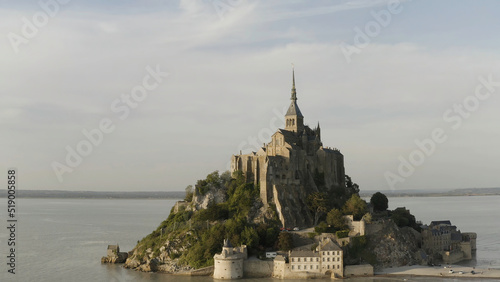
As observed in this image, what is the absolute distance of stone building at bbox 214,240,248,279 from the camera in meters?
51.4

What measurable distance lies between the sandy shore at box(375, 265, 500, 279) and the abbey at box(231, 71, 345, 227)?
1120 cm

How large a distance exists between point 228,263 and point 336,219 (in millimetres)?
13564

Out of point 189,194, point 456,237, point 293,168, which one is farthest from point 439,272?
point 189,194

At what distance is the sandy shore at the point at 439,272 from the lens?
2059 inches

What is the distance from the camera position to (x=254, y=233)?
2179 inches

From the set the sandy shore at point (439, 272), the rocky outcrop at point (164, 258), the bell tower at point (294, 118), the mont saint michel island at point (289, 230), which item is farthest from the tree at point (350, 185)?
the rocky outcrop at point (164, 258)

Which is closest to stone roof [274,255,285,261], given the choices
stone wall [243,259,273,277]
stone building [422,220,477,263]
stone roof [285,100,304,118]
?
stone wall [243,259,273,277]

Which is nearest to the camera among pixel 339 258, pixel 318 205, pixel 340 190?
pixel 339 258

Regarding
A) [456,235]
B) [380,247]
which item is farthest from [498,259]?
[380,247]

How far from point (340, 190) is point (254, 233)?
15961mm

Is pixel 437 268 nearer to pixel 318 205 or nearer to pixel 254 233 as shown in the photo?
pixel 318 205

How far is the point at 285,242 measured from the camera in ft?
177

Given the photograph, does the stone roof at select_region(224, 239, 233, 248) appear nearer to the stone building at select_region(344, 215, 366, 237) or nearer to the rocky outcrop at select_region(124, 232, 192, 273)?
the rocky outcrop at select_region(124, 232, 192, 273)

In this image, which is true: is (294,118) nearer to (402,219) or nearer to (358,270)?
(402,219)
